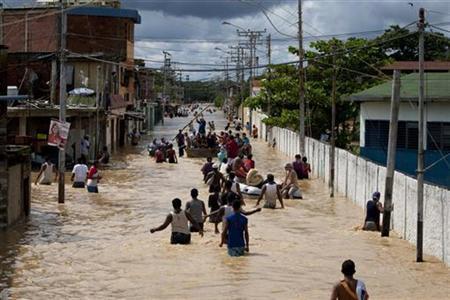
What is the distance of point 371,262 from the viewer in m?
17.6

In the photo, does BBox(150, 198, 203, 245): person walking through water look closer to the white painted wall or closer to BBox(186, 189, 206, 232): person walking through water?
BBox(186, 189, 206, 232): person walking through water

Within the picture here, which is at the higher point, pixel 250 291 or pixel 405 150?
pixel 405 150

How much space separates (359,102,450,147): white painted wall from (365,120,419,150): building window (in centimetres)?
21

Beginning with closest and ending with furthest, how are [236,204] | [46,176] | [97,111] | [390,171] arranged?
[236,204] → [390,171] → [46,176] → [97,111]

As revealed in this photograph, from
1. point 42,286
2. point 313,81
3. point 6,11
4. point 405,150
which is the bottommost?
point 42,286

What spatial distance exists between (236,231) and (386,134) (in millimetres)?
17638

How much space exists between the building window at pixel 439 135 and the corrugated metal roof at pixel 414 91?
1242 millimetres

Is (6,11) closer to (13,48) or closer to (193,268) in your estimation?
(13,48)

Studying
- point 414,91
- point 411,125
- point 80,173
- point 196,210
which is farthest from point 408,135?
point 196,210

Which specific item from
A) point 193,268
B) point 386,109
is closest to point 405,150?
point 386,109

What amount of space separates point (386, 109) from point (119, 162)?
60.9ft

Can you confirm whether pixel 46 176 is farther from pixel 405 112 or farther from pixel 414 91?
pixel 414 91

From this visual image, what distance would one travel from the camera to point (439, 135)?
30.2m

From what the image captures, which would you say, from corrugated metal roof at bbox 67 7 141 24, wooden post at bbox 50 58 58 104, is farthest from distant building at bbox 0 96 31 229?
corrugated metal roof at bbox 67 7 141 24
